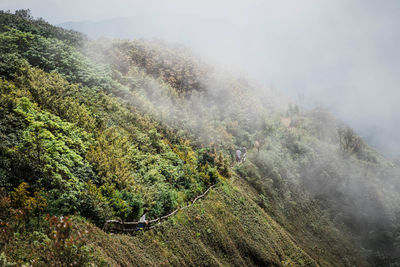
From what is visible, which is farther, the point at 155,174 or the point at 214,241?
the point at 155,174

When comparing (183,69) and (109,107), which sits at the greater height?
(183,69)

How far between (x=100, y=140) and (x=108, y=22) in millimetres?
115402

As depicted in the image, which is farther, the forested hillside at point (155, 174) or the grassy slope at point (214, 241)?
the grassy slope at point (214, 241)

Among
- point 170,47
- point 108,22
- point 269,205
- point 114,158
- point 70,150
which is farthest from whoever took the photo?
point 108,22

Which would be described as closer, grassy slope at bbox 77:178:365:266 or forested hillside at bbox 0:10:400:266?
forested hillside at bbox 0:10:400:266

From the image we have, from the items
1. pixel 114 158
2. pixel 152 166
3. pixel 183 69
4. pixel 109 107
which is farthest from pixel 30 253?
pixel 183 69

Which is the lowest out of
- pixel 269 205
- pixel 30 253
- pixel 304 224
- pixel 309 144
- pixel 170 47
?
pixel 304 224

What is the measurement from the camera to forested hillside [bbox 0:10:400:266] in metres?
7.82

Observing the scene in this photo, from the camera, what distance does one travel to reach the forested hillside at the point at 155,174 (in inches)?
308

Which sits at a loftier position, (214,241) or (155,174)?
(155,174)

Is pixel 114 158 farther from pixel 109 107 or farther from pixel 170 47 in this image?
pixel 170 47

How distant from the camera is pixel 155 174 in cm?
1372

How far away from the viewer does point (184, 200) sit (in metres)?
14.3

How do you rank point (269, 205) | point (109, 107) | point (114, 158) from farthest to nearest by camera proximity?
point (269, 205) < point (109, 107) < point (114, 158)
